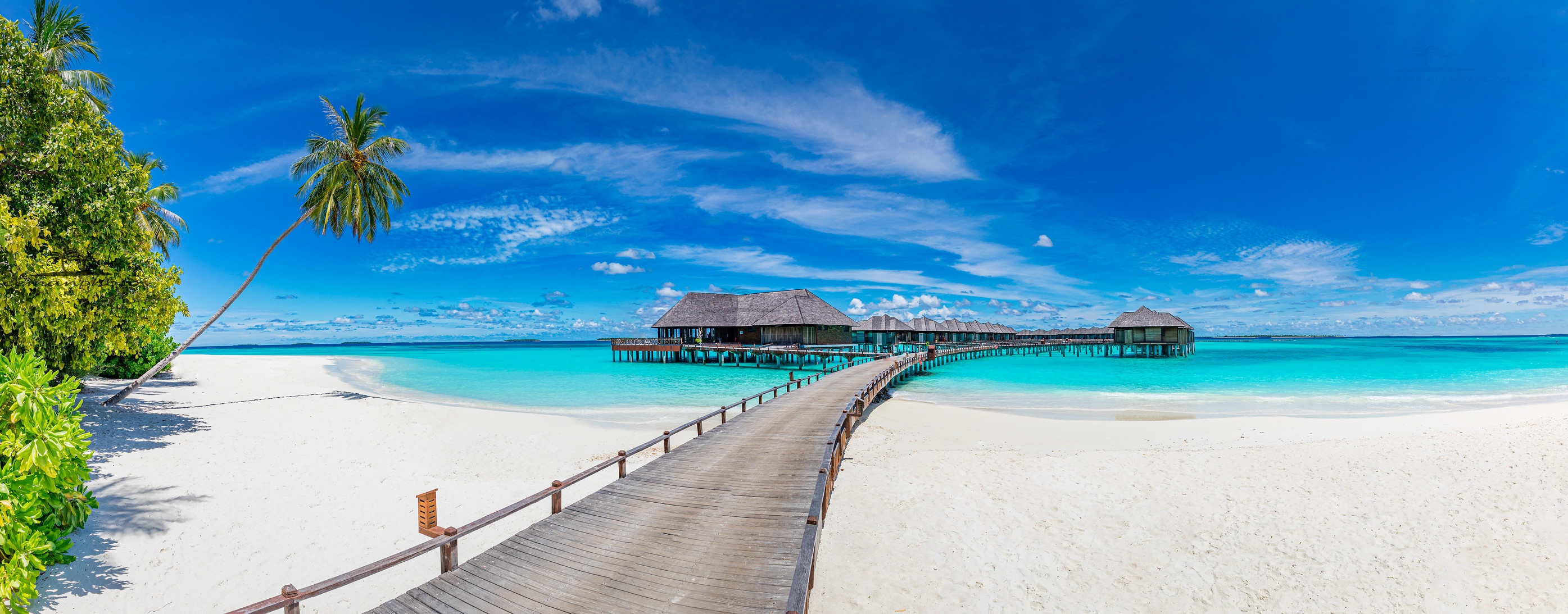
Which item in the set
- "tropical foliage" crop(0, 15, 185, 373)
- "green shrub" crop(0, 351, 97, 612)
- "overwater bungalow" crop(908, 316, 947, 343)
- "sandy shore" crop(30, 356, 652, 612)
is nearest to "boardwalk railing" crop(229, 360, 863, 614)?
"sandy shore" crop(30, 356, 652, 612)

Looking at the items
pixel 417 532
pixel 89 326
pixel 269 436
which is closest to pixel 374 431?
pixel 269 436

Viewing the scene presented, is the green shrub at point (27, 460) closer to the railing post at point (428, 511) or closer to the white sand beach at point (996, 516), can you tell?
the white sand beach at point (996, 516)

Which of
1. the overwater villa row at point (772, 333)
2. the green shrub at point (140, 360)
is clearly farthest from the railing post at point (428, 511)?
the overwater villa row at point (772, 333)

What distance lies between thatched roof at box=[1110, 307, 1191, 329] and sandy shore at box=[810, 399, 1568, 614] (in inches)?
1680

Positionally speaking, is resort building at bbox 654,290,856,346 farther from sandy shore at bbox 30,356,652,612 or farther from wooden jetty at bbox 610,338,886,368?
sandy shore at bbox 30,356,652,612

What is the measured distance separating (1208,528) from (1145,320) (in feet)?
174

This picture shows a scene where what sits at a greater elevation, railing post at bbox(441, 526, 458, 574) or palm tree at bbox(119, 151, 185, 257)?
palm tree at bbox(119, 151, 185, 257)

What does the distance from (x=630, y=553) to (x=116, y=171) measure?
11.7m

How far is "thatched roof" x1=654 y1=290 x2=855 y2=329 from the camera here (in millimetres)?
42656

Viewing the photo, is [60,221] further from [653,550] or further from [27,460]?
[653,550]

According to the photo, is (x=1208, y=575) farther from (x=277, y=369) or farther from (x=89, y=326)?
(x=277, y=369)

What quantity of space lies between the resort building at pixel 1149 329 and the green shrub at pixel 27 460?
60968 mm

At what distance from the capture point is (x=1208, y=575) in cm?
611

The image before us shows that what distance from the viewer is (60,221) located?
8.62 metres
